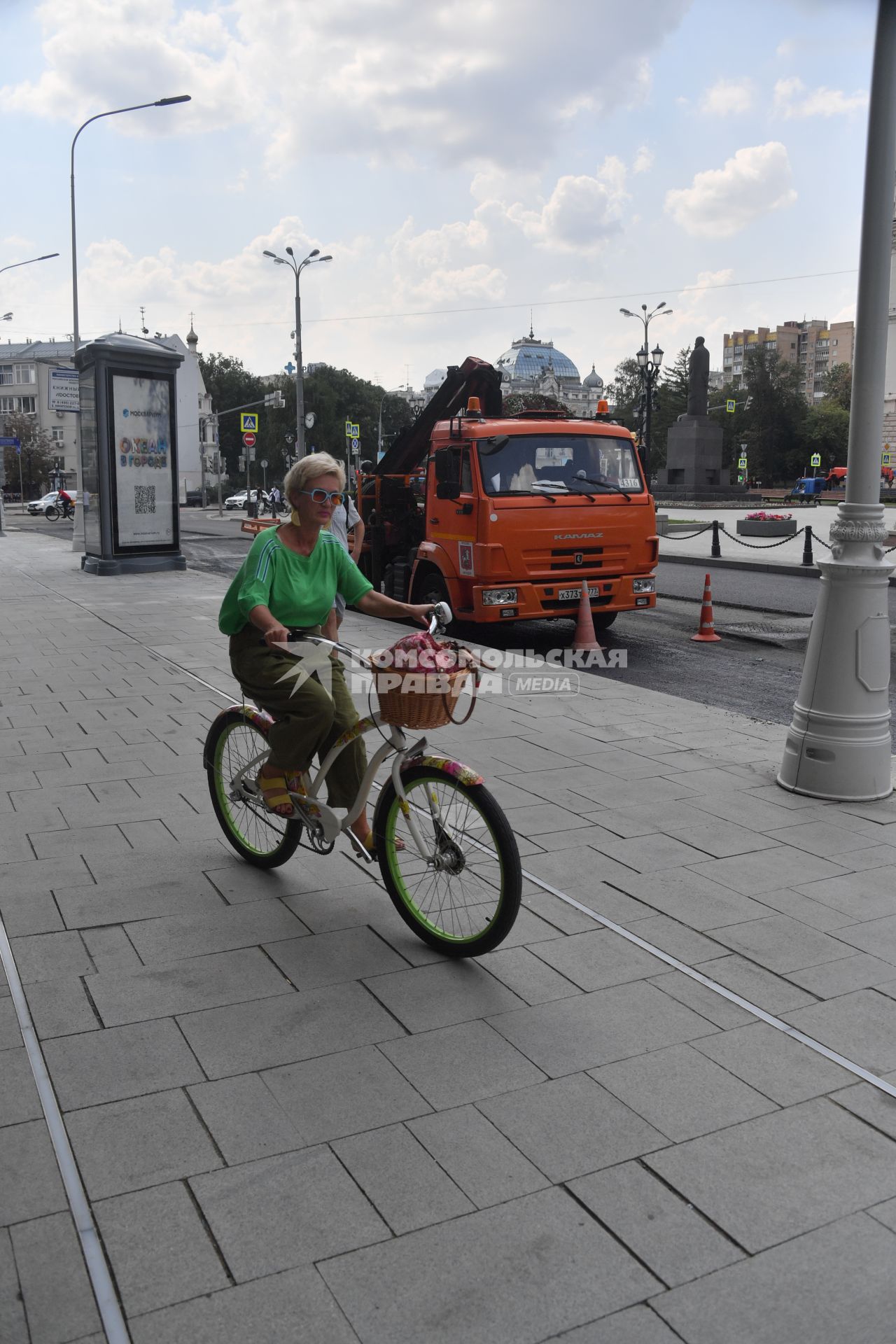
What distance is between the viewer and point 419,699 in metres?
3.70

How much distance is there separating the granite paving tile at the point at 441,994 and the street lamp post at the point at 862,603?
2.67 metres

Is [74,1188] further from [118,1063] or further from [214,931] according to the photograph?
[214,931]

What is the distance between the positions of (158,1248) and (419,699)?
175 centimetres

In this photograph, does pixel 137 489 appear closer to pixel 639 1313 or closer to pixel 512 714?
pixel 512 714

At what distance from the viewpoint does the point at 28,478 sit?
84875 millimetres

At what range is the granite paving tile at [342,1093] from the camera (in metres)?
2.94

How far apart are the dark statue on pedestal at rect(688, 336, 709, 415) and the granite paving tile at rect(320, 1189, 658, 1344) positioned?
46.1m

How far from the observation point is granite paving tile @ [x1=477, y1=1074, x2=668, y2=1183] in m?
2.79

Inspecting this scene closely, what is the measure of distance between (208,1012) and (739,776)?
357 cm

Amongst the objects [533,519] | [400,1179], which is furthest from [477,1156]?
[533,519]

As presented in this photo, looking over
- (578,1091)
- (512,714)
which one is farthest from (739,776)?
(578,1091)

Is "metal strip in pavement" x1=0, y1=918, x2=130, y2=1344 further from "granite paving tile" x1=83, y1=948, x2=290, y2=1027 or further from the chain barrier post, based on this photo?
the chain barrier post

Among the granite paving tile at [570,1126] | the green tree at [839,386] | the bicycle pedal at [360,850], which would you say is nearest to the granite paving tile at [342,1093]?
the granite paving tile at [570,1126]

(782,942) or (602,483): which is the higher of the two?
(602,483)
